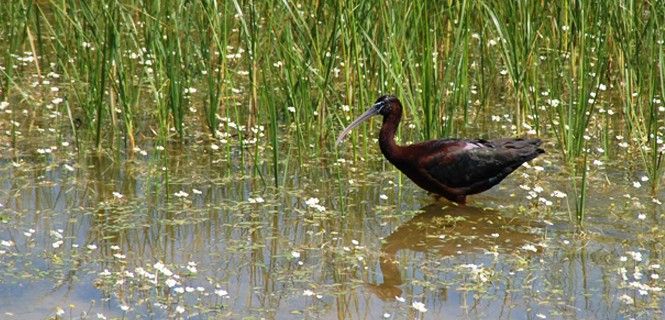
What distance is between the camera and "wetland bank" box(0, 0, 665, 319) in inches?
233

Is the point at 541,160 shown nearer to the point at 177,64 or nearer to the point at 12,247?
the point at 177,64

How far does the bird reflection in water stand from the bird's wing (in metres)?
0.19

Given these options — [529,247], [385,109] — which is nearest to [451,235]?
[529,247]

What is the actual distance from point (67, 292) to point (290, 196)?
190 cm

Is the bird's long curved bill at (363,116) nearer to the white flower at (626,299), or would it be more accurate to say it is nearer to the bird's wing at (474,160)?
the bird's wing at (474,160)

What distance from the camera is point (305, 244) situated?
6.62m

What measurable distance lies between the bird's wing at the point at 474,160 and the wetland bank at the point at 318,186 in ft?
0.61

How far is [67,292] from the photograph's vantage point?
19.1ft

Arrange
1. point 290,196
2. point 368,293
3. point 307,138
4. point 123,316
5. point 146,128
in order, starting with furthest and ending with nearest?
1. point 146,128
2. point 307,138
3. point 290,196
4. point 368,293
5. point 123,316

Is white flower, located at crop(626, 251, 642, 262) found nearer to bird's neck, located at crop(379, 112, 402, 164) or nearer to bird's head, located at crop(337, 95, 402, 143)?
bird's neck, located at crop(379, 112, 402, 164)

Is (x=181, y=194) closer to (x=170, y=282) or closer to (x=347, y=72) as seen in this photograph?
(x=347, y=72)

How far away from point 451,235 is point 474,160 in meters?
0.73

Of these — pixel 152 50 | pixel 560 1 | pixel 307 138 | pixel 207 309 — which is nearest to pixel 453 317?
pixel 207 309

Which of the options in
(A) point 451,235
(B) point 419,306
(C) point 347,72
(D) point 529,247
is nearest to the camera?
(B) point 419,306
